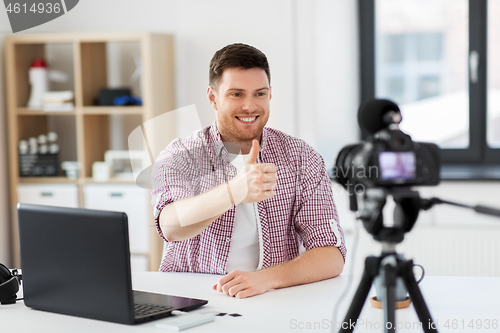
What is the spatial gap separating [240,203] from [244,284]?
0.40 meters

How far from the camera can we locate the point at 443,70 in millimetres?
3375

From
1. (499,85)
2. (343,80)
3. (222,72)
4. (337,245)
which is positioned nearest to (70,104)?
(343,80)

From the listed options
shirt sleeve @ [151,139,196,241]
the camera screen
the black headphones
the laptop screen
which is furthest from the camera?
shirt sleeve @ [151,139,196,241]

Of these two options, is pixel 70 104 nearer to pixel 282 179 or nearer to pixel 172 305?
pixel 282 179

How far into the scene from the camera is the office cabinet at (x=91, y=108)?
3.31 metres

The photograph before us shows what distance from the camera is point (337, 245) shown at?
1793mm

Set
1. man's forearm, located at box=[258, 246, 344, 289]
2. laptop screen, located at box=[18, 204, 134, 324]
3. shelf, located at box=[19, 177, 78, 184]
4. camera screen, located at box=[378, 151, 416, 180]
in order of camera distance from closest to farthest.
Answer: camera screen, located at box=[378, 151, 416, 180] < laptop screen, located at box=[18, 204, 134, 324] < man's forearm, located at box=[258, 246, 344, 289] < shelf, located at box=[19, 177, 78, 184]

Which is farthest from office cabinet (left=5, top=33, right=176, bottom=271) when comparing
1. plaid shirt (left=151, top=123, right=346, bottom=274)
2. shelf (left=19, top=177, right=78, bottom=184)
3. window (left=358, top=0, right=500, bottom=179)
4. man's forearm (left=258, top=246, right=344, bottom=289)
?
man's forearm (left=258, top=246, right=344, bottom=289)

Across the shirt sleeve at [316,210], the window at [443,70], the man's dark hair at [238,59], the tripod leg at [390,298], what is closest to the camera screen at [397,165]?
the tripod leg at [390,298]

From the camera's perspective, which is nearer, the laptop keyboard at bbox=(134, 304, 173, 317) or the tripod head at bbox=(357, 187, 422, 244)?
the tripod head at bbox=(357, 187, 422, 244)

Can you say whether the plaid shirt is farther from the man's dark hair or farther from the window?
the window

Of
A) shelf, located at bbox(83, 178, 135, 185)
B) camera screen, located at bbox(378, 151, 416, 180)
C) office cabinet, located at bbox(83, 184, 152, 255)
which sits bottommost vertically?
office cabinet, located at bbox(83, 184, 152, 255)

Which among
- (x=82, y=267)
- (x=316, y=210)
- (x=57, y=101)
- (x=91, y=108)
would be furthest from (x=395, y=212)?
(x=57, y=101)

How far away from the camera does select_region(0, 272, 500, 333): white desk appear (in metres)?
1.28
